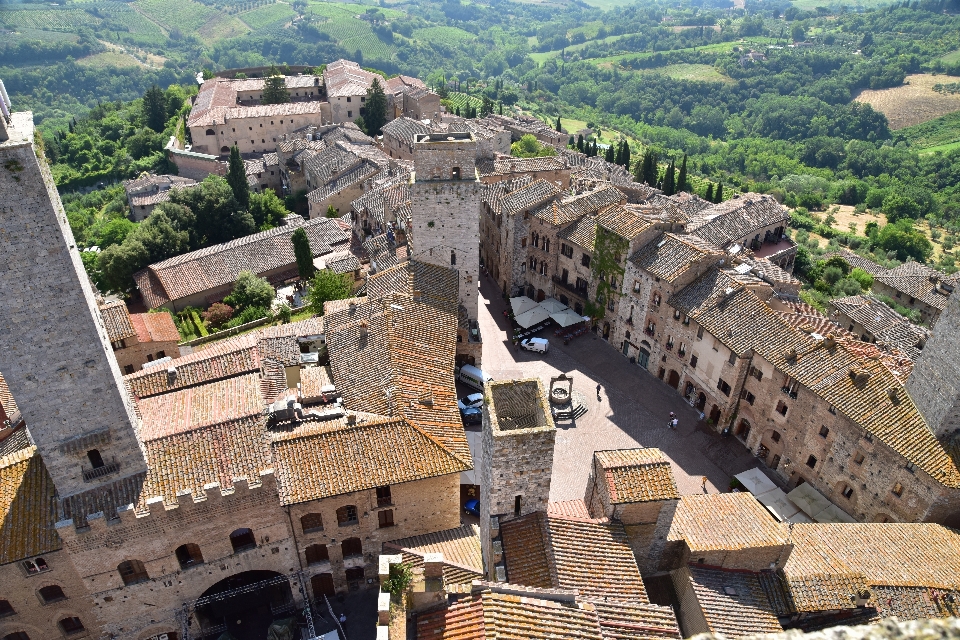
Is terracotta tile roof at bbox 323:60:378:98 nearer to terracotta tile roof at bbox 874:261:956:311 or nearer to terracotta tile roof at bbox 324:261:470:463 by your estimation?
terracotta tile roof at bbox 324:261:470:463

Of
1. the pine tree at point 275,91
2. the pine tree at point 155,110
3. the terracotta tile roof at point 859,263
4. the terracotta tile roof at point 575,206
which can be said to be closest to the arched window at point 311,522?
the terracotta tile roof at point 575,206

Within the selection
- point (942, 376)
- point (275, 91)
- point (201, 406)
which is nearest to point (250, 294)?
point (201, 406)

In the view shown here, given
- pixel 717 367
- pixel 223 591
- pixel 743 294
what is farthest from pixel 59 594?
pixel 743 294

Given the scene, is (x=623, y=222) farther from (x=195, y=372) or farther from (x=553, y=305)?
(x=195, y=372)

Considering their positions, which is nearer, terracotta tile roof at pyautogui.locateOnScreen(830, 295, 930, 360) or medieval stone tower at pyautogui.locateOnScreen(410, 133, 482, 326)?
medieval stone tower at pyautogui.locateOnScreen(410, 133, 482, 326)

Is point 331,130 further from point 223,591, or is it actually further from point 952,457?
point 952,457

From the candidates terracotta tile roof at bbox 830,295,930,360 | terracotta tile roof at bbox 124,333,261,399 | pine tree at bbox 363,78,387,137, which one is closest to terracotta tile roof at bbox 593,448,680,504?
terracotta tile roof at bbox 124,333,261,399

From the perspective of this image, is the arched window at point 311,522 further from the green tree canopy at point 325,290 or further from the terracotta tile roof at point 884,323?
the terracotta tile roof at point 884,323
